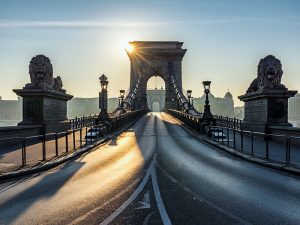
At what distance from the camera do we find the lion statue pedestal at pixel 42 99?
71.1 ft

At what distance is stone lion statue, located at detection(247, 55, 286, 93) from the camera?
21.5 m

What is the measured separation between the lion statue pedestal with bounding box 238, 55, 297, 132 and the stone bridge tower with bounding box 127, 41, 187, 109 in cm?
7580

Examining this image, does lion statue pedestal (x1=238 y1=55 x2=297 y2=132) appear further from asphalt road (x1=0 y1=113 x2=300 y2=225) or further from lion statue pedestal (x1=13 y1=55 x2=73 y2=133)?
lion statue pedestal (x1=13 y1=55 x2=73 y2=133)

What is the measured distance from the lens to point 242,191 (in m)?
8.41

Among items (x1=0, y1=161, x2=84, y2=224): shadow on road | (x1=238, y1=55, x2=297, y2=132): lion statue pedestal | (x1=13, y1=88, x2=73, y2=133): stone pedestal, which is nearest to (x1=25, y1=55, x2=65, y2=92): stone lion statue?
(x1=13, y1=88, x2=73, y2=133): stone pedestal

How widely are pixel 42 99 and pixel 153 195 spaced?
15435mm

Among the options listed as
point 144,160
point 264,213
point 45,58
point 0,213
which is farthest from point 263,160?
point 45,58

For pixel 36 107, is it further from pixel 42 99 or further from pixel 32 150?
pixel 32 150

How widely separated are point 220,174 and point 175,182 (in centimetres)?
192

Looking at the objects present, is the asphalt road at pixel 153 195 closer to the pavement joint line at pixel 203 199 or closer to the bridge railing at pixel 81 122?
the pavement joint line at pixel 203 199

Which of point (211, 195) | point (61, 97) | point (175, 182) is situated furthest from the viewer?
point (61, 97)

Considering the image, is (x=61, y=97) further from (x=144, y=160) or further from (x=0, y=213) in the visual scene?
(x=0, y=213)

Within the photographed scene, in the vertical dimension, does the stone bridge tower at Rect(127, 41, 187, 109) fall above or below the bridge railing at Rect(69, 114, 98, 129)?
above

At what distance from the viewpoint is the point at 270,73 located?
850 inches
